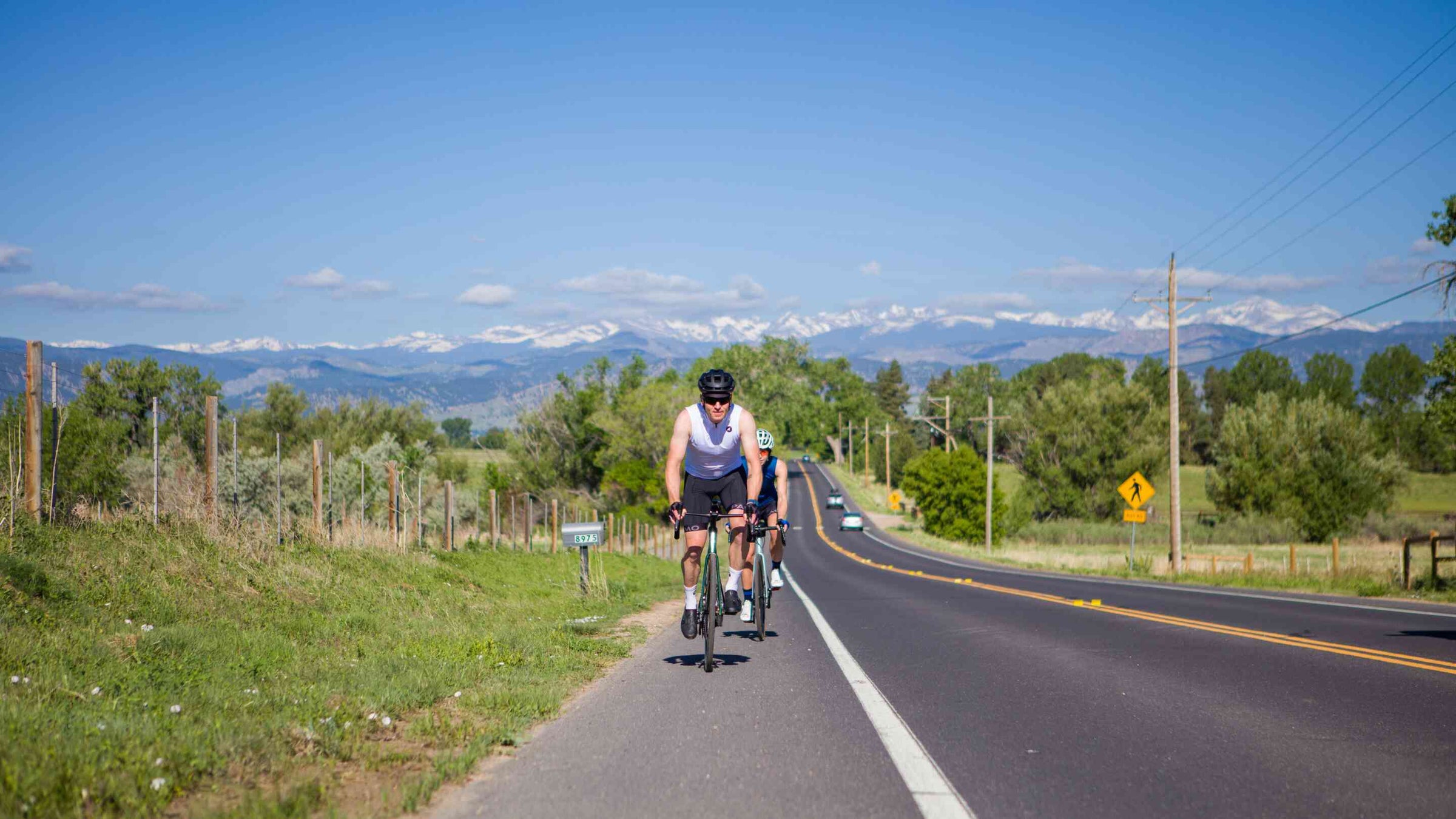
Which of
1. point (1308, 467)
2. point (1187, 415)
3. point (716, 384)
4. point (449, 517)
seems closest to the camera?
point (716, 384)

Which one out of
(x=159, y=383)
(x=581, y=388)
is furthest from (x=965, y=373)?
(x=159, y=383)

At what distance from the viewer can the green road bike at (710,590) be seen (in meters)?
7.95

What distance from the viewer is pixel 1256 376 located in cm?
14250

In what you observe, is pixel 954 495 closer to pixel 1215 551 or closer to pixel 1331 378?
pixel 1215 551

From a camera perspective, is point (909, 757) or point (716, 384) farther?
point (716, 384)

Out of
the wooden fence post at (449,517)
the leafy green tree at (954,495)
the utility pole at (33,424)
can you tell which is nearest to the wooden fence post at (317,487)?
the wooden fence post at (449,517)

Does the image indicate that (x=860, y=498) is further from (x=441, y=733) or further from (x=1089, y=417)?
(x=441, y=733)

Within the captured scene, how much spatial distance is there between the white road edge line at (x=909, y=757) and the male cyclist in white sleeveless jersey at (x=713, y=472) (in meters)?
1.29

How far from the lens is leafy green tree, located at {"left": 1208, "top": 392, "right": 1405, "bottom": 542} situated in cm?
6669

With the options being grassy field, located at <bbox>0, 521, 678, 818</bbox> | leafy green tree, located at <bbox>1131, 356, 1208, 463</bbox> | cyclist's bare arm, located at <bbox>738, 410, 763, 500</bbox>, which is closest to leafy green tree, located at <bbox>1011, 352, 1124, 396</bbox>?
leafy green tree, located at <bbox>1131, 356, 1208, 463</bbox>

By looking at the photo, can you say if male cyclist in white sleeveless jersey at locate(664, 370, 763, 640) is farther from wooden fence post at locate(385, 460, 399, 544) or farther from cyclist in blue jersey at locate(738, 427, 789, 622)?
wooden fence post at locate(385, 460, 399, 544)

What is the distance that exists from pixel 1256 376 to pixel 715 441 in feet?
507

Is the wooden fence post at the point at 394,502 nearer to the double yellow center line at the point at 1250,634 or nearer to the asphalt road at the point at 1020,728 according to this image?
the asphalt road at the point at 1020,728

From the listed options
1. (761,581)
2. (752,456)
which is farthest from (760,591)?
(752,456)
